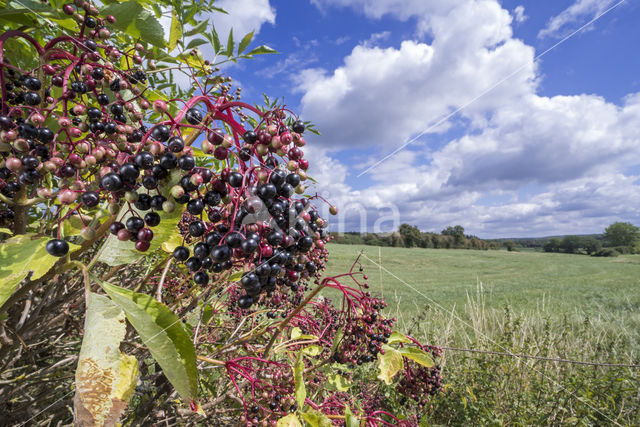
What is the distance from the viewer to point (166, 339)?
59 centimetres

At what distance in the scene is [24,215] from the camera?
83cm

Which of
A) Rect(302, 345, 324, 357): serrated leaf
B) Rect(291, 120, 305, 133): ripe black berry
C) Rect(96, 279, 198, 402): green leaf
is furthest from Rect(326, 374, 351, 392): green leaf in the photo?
Rect(291, 120, 305, 133): ripe black berry

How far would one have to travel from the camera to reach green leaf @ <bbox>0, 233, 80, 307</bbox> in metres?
0.59

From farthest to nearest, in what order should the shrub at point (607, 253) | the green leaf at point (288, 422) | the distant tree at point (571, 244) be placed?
the shrub at point (607, 253) < the distant tree at point (571, 244) < the green leaf at point (288, 422)

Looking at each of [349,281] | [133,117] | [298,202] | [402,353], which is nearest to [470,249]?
[349,281]

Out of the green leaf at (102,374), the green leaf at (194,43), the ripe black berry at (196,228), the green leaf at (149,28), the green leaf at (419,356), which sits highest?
the green leaf at (194,43)

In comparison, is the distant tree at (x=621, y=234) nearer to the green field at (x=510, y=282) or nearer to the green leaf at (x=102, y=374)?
the green field at (x=510, y=282)

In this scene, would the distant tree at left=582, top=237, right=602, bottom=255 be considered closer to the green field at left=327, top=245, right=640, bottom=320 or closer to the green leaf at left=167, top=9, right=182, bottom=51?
the green field at left=327, top=245, right=640, bottom=320

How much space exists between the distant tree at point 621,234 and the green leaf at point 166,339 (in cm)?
5356

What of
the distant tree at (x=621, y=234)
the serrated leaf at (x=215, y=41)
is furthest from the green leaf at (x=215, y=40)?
the distant tree at (x=621, y=234)

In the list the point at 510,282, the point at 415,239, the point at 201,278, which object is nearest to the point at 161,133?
the point at 201,278

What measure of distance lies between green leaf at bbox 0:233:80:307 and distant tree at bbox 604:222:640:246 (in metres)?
53.8

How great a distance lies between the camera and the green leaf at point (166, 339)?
58 centimetres

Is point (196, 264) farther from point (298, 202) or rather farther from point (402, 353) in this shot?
point (402, 353)
